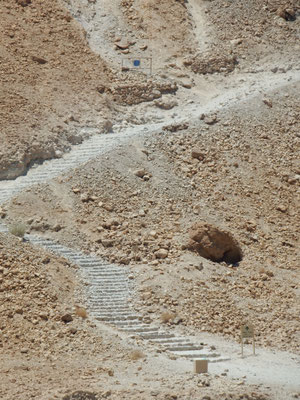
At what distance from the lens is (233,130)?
1171 inches

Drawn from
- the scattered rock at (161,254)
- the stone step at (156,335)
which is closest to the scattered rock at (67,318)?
the stone step at (156,335)

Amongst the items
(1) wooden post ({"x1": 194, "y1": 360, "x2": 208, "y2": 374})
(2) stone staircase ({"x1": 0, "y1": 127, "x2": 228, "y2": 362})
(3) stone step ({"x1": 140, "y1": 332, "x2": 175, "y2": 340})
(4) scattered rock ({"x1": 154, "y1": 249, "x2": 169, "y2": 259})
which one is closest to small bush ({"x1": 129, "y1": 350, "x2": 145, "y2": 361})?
(2) stone staircase ({"x1": 0, "y1": 127, "x2": 228, "y2": 362})

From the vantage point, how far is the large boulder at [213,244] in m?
24.6

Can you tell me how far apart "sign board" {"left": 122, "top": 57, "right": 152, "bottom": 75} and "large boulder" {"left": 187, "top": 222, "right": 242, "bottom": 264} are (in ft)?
32.4

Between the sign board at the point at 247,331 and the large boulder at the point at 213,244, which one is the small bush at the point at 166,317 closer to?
the sign board at the point at 247,331

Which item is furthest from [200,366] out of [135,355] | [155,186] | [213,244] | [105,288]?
[155,186]

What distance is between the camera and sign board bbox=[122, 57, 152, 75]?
33719 mm

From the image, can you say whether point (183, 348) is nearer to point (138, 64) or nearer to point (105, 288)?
point (105, 288)

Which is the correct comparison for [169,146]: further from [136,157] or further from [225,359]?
[225,359]

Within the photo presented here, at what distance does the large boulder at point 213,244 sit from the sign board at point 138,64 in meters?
9.88

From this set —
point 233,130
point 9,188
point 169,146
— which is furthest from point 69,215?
point 233,130

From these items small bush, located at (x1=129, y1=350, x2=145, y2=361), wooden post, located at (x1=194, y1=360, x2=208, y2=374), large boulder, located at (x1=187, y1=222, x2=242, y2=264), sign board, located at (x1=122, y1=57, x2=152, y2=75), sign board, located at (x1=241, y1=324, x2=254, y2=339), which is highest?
wooden post, located at (x1=194, y1=360, x2=208, y2=374)

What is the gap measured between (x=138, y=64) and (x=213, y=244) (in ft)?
34.5

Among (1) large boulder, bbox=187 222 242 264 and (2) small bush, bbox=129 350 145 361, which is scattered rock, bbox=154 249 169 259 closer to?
(1) large boulder, bbox=187 222 242 264
